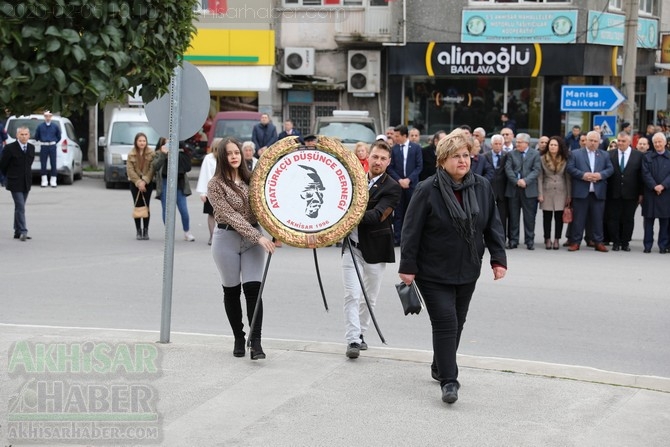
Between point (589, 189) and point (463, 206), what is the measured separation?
10101mm

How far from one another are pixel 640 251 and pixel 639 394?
10.1 m

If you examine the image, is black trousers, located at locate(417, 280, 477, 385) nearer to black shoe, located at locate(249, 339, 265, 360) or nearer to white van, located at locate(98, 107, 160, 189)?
black shoe, located at locate(249, 339, 265, 360)

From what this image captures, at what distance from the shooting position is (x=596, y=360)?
946 centimetres

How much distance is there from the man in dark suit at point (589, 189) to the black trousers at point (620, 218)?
0.25 metres

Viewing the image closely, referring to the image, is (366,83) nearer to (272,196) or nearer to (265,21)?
(265,21)

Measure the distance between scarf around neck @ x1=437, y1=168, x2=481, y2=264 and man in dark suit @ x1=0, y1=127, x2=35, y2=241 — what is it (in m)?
11.2

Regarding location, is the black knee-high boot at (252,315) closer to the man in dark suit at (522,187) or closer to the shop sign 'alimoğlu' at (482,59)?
the man in dark suit at (522,187)

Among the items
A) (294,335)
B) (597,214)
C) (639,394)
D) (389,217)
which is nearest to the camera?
(639,394)

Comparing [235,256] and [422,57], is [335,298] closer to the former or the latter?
[235,256]

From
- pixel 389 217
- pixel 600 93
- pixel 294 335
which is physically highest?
pixel 600 93

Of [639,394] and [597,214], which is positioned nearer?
[639,394]

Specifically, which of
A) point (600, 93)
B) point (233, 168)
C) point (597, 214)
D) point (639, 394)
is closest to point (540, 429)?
point (639, 394)

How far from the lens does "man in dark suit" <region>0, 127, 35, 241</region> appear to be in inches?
683

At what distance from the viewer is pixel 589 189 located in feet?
56.7
